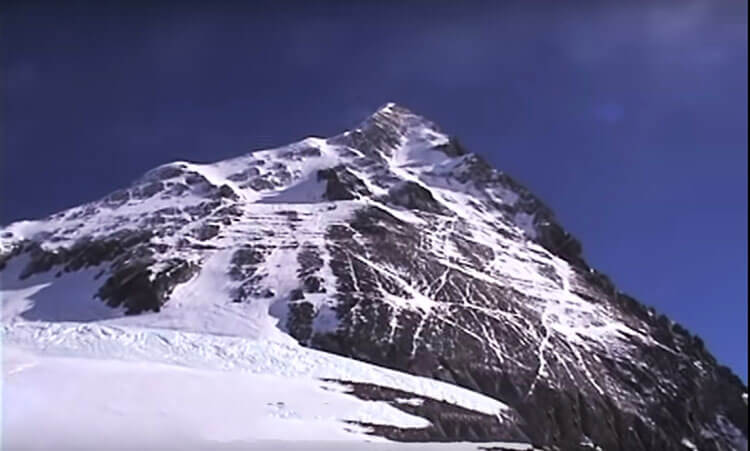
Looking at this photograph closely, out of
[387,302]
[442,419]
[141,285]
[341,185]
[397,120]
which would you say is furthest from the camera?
[397,120]

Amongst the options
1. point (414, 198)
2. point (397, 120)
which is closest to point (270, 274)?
point (414, 198)

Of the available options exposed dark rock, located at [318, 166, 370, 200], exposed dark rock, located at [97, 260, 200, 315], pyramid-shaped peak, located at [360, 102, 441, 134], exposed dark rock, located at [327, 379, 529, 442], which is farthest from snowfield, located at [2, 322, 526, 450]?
pyramid-shaped peak, located at [360, 102, 441, 134]

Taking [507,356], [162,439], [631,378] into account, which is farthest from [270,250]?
[162,439]

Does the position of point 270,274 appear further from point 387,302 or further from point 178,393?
point 178,393

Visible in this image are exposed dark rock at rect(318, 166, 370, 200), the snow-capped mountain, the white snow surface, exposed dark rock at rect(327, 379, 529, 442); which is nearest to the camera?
exposed dark rock at rect(327, 379, 529, 442)

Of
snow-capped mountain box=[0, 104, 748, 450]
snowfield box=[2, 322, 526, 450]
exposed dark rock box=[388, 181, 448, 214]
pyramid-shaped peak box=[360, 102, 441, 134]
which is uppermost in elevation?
pyramid-shaped peak box=[360, 102, 441, 134]

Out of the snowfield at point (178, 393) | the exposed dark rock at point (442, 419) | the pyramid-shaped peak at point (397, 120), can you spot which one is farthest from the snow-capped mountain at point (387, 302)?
the pyramid-shaped peak at point (397, 120)

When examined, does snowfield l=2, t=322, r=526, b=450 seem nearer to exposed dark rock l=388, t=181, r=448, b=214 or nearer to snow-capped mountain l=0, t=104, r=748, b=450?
snow-capped mountain l=0, t=104, r=748, b=450

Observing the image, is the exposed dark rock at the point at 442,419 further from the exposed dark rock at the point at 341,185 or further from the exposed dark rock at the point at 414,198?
the exposed dark rock at the point at 341,185

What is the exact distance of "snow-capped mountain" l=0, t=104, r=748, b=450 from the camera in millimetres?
54938

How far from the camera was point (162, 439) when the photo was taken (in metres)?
33.3

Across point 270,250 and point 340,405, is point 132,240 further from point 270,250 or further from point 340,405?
point 340,405

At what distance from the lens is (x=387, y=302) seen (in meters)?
72.7

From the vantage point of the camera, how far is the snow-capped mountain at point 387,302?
2163 inches
